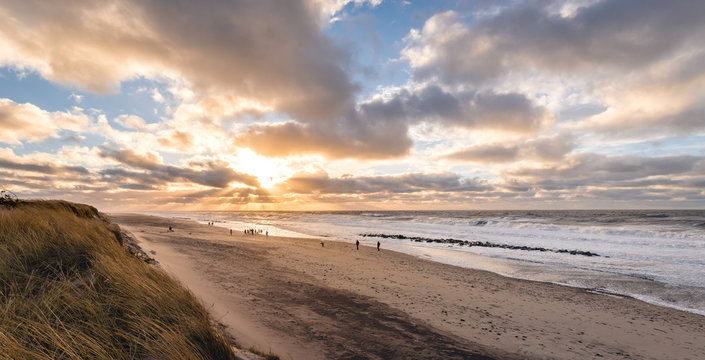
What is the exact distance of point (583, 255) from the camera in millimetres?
24984

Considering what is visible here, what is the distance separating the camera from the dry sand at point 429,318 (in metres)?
6.87

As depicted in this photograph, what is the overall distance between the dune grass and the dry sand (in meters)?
2.12

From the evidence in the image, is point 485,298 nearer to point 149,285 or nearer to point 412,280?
point 412,280

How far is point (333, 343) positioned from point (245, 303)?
3.83 meters

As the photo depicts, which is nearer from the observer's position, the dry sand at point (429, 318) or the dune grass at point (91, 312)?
the dune grass at point (91, 312)

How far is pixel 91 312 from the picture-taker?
4.48 metres

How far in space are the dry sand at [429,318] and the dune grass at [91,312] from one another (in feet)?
6.96

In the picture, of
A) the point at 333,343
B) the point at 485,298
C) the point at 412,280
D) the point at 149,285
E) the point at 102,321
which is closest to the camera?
the point at 102,321

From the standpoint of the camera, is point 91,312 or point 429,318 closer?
point 91,312

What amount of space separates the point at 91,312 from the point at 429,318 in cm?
767

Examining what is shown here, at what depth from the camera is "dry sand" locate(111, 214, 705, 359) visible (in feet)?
22.5

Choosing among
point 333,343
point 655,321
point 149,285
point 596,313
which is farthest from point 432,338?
point 655,321

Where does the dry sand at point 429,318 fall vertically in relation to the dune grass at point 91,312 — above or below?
below

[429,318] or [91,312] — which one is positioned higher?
[91,312]
